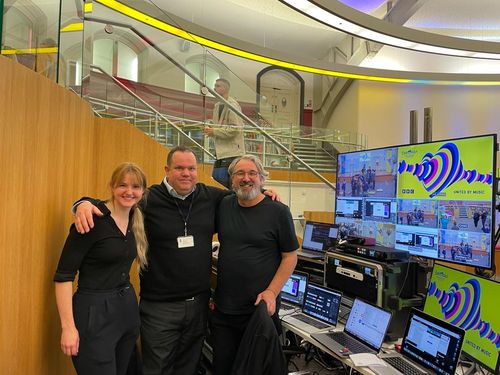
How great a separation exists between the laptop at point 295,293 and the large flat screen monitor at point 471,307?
112cm

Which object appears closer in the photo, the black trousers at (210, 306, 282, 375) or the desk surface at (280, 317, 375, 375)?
the desk surface at (280, 317, 375, 375)

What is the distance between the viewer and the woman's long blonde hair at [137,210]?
6.73ft

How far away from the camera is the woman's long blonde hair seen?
80.8 inches

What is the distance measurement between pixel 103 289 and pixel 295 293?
197 cm

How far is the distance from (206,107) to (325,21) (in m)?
3.72

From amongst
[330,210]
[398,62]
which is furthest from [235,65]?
[330,210]

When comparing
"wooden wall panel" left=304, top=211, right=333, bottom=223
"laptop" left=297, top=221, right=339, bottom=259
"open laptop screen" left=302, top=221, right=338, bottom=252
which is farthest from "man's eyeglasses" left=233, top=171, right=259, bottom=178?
"wooden wall panel" left=304, top=211, right=333, bottom=223

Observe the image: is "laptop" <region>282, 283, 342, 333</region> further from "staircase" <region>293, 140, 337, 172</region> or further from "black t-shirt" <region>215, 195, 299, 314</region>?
"staircase" <region>293, 140, 337, 172</region>

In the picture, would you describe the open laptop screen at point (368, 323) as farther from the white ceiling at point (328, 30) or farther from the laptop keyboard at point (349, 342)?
the white ceiling at point (328, 30)

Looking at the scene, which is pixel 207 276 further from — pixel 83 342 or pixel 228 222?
pixel 83 342

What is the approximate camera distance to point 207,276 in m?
2.47

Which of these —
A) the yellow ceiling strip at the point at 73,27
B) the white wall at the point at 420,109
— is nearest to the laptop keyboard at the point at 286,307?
the yellow ceiling strip at the point at 73,27

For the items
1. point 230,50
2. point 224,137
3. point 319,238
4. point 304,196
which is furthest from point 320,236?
point 230,50

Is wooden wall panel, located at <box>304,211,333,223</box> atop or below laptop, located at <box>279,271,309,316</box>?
atop
